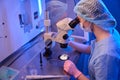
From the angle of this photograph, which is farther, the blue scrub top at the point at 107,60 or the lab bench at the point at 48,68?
the lab bench at the point at 48,68

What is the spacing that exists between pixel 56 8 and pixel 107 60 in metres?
1.10

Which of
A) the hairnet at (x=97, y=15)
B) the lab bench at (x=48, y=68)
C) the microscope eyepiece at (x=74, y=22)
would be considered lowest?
the lab bench at (x=48, y=68)

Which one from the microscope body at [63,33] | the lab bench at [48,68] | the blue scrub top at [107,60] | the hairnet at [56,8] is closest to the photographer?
the blue scrub top at [107,60]

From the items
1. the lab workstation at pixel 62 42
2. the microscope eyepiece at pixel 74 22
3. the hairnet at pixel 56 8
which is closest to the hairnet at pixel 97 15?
the lab workstation at pixel 62 42

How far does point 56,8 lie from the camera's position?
203cm

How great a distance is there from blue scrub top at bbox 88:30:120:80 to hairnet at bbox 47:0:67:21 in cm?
95

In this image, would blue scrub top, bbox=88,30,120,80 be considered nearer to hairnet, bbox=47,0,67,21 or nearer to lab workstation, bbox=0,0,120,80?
lab workstation, bbox=0,0,120,80

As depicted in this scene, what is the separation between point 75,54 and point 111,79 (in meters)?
0.55

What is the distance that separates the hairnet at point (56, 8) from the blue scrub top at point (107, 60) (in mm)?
950

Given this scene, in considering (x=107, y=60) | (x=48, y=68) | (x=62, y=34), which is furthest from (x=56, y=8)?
(x=107, y=60)

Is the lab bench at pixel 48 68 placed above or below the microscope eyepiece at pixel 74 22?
below

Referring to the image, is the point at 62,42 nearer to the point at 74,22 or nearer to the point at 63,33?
the point at 63,33

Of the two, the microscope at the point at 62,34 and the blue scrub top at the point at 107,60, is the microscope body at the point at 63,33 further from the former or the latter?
the blue scrub top at the point at 107,60

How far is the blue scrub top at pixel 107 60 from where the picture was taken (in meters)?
1.10
